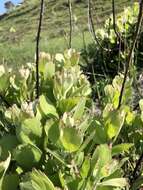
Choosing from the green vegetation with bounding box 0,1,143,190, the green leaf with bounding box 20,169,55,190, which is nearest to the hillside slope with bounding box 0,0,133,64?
the green vegetation with bounding box 0,1,143,190

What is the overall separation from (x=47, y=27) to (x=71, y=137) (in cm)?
1594

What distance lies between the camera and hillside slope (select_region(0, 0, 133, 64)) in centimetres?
1026

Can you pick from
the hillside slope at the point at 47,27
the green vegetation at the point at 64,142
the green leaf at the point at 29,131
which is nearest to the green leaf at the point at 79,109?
the green vegetation at the point at 64,142

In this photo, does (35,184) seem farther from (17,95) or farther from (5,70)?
(5,70)

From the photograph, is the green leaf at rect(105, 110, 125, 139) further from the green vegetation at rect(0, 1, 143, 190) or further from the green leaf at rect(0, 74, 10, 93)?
the green leaf at rect(0, 74, 10, 93)

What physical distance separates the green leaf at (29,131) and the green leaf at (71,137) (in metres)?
0.12

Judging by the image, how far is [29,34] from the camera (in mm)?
16312

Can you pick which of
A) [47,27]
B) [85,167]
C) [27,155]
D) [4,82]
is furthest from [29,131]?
[47,27]

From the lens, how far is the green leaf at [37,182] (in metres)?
1.16

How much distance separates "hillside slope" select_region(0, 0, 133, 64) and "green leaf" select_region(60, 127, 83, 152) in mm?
976

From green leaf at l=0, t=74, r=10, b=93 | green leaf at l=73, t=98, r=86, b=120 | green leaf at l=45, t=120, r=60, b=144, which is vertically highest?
Result: green leaf at l=45, t=120, r=60, b=144

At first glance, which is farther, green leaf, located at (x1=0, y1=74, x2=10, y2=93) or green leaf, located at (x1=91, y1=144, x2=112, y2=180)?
green leaf, located at (x1=0, y1=74, x2=10, y2=93)

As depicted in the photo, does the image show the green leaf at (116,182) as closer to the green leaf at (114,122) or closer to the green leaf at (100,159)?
the green leaf at (100,159)

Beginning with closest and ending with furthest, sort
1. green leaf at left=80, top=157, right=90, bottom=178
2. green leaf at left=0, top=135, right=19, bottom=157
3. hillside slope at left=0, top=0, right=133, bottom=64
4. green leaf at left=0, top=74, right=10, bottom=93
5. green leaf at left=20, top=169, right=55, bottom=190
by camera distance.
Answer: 1. green leaf at left=20, top=169, right=55, bottom=190
2. green leaf at left=80, top=157, right=90, bottom=178
3. green leaf at left=0, top=135, right=19, bottom=157
4. green leaf at left=0, top=74, right=10, bottom=93
5. hillside slope at left=0, top=0, right=133, bottom=64
